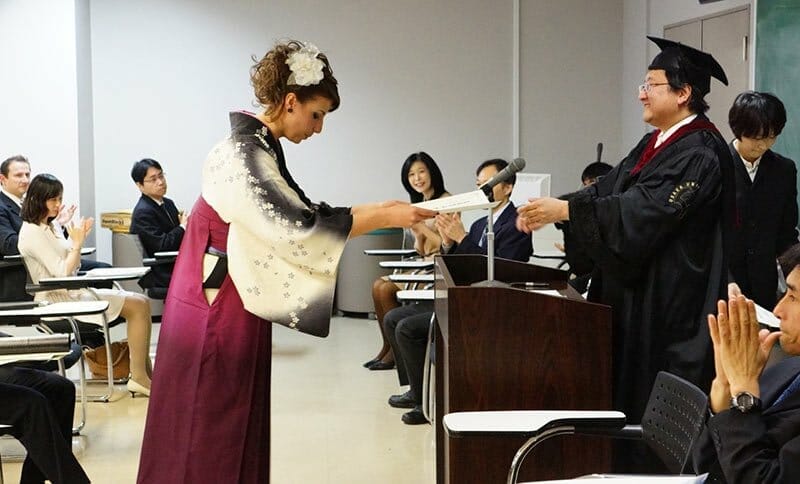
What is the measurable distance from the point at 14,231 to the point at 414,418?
8.57 feet

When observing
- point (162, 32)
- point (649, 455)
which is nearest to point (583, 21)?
point (162, 32)

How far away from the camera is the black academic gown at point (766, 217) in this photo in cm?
416

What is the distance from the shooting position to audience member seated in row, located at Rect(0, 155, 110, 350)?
5.65 meters

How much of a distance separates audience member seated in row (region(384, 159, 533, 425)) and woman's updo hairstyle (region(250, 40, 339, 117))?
204 centimetres

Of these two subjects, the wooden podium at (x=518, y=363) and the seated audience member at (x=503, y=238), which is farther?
the seated audience member at (x=503, y=238)

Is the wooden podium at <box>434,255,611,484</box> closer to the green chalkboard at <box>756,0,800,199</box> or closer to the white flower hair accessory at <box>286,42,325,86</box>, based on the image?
the white flower hair accessory at <box>286,42,325,86</box>

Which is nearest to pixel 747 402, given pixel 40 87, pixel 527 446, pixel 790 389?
pixel 790 389

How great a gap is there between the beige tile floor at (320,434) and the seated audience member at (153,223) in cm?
97

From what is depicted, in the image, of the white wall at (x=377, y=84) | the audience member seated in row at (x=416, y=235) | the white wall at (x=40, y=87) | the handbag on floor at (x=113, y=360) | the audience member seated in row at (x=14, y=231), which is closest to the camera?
the audience member seated in row at (x=14, y=231)

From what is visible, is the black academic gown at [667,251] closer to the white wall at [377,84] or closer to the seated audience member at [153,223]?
the seated audience member at [153,223]

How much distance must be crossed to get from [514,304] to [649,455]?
0.71 m

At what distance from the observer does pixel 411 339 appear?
5.14m

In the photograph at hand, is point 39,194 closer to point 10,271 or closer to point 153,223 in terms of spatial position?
point 10,271

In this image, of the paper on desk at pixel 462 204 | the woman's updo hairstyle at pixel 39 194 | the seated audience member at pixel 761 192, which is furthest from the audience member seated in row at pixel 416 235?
the paper on desk at pixel 462 204
